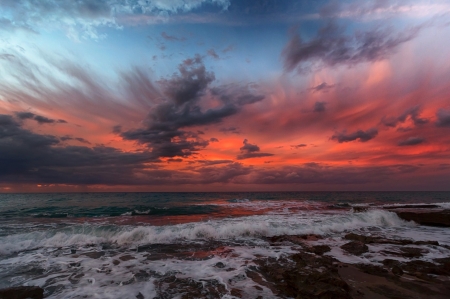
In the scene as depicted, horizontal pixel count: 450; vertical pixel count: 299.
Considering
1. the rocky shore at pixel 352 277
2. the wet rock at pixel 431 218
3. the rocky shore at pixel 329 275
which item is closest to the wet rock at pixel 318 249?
the rocky shore at pixel 329 275

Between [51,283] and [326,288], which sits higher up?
[326,288]

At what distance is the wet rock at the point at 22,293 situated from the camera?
6465mm

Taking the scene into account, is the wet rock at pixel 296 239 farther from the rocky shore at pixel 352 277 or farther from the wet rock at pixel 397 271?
the wet rock at pixel 397 271

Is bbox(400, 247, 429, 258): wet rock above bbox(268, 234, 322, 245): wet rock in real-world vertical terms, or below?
above

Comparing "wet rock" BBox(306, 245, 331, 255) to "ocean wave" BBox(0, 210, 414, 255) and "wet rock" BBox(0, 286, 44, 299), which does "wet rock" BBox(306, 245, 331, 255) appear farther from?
"wet rock" BBox(0, 286, 44, 299)

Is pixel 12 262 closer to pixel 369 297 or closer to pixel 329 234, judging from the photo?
pixel 369 297

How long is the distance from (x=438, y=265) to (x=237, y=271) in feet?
24.1

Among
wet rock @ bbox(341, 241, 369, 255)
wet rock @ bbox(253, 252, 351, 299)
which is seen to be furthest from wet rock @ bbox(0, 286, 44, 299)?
wet rock @ bbox(341, 241, 369, 255)

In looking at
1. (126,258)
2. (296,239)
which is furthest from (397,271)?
(126,258)

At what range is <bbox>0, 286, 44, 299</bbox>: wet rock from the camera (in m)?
6.46

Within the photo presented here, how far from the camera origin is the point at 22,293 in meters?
6.65

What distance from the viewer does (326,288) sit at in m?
6.37

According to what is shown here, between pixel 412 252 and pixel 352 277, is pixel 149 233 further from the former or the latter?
pixel 412 252

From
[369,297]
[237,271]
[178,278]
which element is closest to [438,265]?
[369,297]
